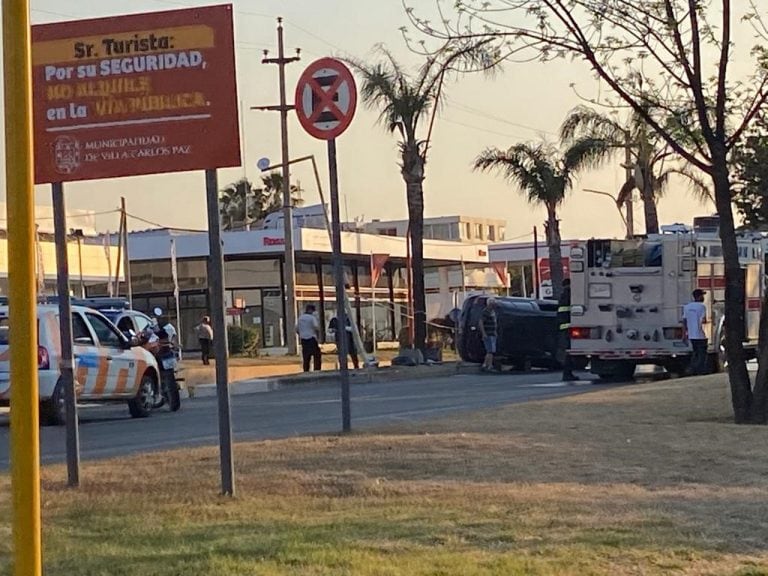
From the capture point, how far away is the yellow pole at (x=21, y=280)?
4.52 meters

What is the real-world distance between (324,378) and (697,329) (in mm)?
8840

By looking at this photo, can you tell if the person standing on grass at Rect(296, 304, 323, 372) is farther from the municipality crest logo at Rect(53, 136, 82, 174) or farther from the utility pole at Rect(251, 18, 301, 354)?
the municipality crest logo at Rect(53, 136, 82, 174)

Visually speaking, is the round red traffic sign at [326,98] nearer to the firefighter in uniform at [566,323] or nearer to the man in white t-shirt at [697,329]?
the man in white t-shirt at [697,329]

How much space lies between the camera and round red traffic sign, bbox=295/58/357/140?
1146 centimetres

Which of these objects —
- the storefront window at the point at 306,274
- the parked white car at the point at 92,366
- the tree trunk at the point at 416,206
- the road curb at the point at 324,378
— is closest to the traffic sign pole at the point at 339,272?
the parked white car at the point at 92,366

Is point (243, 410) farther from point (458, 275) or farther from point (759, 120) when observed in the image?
point (458, 275)

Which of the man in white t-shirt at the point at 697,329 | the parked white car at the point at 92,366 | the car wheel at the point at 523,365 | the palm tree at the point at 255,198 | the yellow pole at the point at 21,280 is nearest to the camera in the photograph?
the yellow pole at the point at 21,280

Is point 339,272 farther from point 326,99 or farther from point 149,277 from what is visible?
point 149,277

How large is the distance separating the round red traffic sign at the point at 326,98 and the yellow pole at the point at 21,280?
6.95 m

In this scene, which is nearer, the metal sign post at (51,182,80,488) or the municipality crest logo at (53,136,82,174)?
the municipality crest logo at (53,136,82,174)

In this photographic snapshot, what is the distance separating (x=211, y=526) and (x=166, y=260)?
43.7m

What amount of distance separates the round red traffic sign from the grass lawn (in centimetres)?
273

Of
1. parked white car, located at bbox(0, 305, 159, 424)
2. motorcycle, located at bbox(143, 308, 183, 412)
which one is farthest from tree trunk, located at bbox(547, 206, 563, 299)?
parked white car, located at bbox(0, 305, 159, 424)

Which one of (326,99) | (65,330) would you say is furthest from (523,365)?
(65,330)
